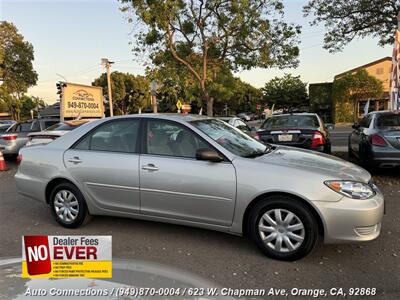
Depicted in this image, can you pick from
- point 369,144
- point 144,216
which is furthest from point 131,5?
point 144,216

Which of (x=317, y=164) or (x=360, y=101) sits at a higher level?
(x=360, y=101)

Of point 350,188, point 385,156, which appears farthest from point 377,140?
point 350,188

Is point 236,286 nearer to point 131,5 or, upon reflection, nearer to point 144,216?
point 144,216

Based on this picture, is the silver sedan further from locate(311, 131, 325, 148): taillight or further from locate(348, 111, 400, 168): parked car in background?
locate(311, 131, 325, 148): taillight

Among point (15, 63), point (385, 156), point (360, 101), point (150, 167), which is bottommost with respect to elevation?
point (385, 156)

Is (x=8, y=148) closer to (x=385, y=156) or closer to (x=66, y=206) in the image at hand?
(x=66, y=206)

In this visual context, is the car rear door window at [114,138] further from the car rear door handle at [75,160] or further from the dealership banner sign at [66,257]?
the dealership banner sign at [66,257]

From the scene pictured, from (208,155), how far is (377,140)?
15.3ft

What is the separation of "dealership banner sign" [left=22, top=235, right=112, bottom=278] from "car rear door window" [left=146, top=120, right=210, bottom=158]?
2.09m

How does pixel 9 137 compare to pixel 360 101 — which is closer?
pixel 9 137

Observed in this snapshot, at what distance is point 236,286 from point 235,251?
0.74 metres

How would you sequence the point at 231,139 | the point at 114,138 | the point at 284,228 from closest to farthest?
the point at 284,228
the point at 231,139
the point at 114,138

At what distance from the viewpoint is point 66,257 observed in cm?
196

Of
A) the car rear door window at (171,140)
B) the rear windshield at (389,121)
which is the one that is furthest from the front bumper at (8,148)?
the rear windshield at (389,121)
